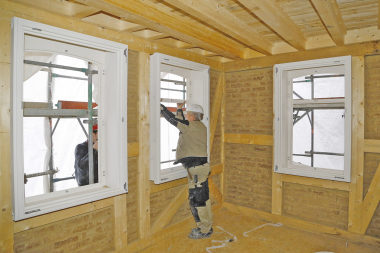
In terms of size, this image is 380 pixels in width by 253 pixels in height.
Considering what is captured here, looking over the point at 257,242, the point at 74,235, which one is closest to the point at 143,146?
the point at 74,235

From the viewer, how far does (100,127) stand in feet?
10.5

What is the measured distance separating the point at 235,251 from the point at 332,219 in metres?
1.60

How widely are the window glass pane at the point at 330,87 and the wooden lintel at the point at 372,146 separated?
3.69 m

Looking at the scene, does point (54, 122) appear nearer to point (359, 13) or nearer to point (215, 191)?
point (215, 191)

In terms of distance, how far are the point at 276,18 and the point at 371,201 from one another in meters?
2.77

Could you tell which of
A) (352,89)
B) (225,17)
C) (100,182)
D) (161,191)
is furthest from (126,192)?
(352,89)

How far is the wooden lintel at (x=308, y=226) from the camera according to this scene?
3.62 meters

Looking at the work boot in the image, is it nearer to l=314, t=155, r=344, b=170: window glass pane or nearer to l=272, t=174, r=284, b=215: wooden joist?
l=272, t=174, r=284, b=215: wooden joist

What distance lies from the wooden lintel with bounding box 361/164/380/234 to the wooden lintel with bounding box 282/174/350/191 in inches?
10.3

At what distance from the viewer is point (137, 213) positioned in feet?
11.2

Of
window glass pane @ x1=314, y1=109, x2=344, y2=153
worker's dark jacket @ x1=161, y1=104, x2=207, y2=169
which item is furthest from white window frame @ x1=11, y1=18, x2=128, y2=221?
window glass pane @ x1=314, y1=109, x2=344, y2=153

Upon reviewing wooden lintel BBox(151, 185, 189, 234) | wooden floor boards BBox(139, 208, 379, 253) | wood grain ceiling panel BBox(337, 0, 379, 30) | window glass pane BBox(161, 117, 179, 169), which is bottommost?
wooden floor boards BBox(139, 208, 379, 253)

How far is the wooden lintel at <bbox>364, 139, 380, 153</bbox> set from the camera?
352 cm

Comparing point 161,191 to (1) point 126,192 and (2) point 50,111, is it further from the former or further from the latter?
(2) point 50,111
